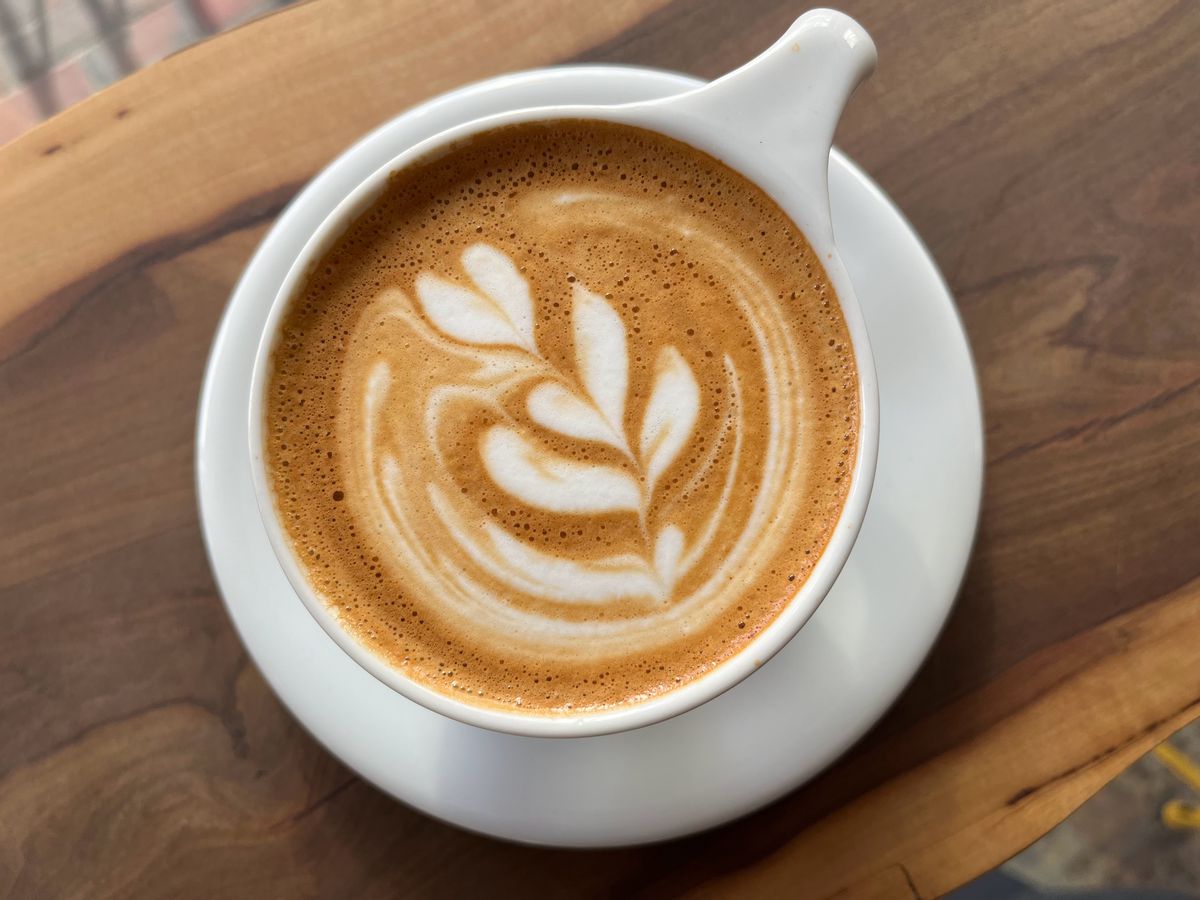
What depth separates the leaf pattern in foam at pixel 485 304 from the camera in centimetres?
126

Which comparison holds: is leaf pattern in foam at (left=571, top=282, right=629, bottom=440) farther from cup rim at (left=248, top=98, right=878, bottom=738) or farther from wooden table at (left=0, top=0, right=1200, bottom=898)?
wooden table at (left=0, top=0, right=1200, bottom=898)

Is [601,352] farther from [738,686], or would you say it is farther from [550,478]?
[738,686]

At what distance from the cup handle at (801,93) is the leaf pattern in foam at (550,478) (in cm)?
45

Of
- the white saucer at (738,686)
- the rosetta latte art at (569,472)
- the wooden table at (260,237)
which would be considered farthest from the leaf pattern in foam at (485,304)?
the wooden table at (260,237)

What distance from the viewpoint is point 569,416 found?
1257mm

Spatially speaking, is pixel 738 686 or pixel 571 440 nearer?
pixel 571 440

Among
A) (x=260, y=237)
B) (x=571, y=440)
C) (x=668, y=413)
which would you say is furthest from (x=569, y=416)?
(x=260, y=237)

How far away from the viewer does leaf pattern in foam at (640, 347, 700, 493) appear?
1249 mm

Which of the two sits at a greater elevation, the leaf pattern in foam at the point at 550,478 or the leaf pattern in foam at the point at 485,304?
the leaf pattern in foam at the point at 485,304

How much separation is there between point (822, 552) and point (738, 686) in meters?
0.29

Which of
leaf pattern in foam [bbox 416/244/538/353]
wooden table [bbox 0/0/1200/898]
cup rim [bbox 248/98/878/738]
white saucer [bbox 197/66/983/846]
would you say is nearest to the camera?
cup rim [bbox 248/98/878/738]

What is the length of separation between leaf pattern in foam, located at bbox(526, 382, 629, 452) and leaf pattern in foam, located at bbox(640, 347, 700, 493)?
38 mm

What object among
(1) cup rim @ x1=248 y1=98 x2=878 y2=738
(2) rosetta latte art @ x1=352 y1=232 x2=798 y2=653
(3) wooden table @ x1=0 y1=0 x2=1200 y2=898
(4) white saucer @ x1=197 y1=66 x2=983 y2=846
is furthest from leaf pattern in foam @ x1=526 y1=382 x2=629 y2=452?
(3) wooden table @ x1=0 y1=0 x2=1200 y2=898

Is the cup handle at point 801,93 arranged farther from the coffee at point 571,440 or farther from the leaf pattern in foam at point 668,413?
the leaf pattern in foam at point 668,413
